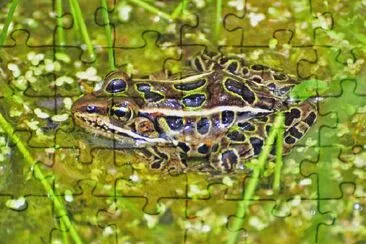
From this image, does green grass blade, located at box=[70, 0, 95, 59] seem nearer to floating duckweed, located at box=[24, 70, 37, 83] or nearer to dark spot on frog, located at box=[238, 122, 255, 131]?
floating duckweed, located at box=[24, 70, 37, 83]

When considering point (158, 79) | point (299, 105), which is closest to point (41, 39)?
point (158, 79)

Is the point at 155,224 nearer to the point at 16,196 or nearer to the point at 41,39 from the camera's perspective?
the point at 16,196

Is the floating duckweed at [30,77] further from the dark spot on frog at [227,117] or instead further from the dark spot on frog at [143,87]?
the dark spot on frog at [227,117]

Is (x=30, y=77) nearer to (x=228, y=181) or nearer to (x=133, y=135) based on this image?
(x=133, y=135)

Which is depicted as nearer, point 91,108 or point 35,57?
point 91,108

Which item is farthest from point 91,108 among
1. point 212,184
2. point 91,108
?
point 212,184

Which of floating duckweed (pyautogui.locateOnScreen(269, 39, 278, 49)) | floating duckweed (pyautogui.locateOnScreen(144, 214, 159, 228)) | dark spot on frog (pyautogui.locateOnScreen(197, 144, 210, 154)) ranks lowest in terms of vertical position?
floating duckweed (pyautogui.locateOnScreen(144, 214, 159, 228))

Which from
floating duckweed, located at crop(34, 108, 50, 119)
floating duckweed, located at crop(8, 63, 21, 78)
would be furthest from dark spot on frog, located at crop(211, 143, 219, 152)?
→ floating duckweed, located at crop(8, 63, 21, 78)
